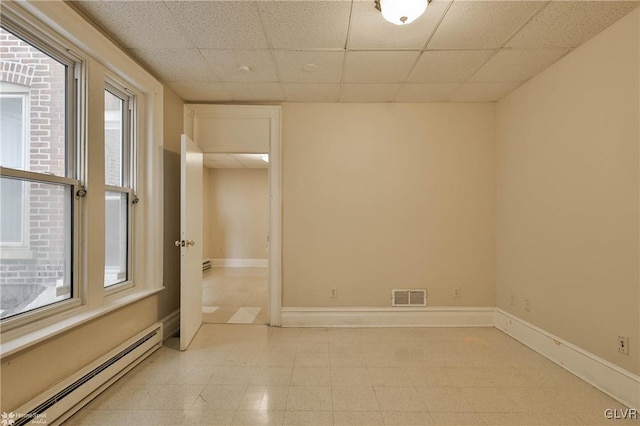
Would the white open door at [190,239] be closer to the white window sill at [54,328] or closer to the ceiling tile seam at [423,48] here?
the white window sill at [54,328]

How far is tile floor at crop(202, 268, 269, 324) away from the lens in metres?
3.53

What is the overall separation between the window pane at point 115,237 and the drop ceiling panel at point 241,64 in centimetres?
137

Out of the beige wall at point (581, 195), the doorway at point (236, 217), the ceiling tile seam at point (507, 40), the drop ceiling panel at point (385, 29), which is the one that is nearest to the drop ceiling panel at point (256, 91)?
the drop ceiling panel at point (385, 29)

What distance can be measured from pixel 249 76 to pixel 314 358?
2.60m

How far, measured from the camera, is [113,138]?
7.87 ft

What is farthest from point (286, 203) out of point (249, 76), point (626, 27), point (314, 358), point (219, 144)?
point (626, 27)

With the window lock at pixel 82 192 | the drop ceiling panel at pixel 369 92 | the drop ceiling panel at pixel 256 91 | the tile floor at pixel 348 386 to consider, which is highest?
the drop ceiling panel at pixel 256 91

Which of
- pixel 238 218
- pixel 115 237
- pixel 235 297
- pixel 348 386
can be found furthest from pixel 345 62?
pixel 238 218

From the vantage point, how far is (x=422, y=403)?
6.18 feet

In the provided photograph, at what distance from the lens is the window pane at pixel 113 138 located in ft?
7.60

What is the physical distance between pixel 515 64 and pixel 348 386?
2934mm

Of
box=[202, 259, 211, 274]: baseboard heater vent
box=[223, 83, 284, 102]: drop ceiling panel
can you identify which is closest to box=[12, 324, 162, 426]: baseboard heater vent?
box=[223, 83, 284, 102]: drop ceiling panel

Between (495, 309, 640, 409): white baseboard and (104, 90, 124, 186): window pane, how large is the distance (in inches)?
153

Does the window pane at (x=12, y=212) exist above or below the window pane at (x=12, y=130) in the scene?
below
